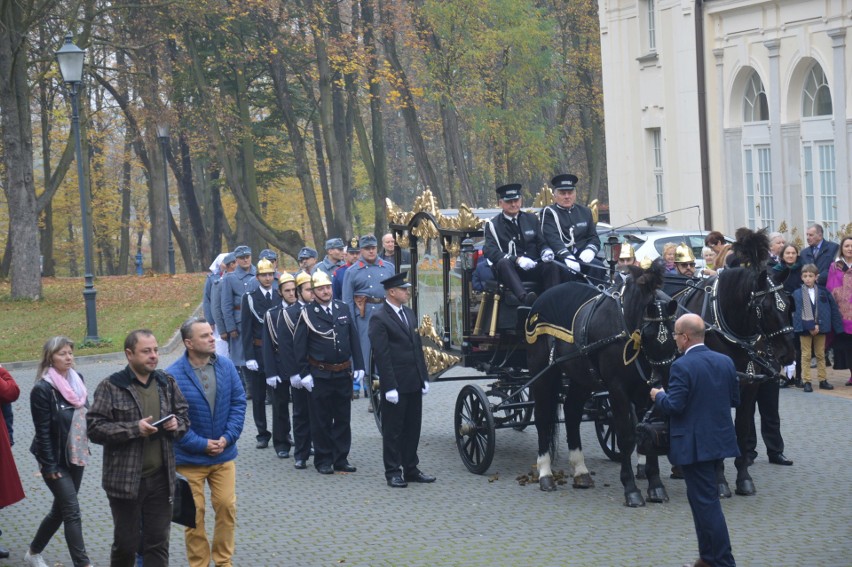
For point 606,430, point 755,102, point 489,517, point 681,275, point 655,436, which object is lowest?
point 489,517

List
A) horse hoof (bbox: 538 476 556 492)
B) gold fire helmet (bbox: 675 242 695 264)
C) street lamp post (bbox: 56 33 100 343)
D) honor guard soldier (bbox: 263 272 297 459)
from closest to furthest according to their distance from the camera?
1. horse hoof (bbox: 538 476 556 492)
2. gold fire helmet (bbox: 675 242 695 264)
3. honor guard soldier (bbox: 263 272 297 459)
4. street lamp post (bbox: 56 33 100 343)

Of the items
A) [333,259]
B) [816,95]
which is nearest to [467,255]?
[333,259]

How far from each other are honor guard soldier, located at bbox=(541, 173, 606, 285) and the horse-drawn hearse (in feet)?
0.81

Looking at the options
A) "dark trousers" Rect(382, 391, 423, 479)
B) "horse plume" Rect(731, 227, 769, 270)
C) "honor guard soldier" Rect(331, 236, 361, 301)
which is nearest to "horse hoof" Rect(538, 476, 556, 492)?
"dark trousers" Rect(382, 391, 423, 479)

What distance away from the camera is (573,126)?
52.1m

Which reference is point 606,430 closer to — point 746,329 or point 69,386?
point 746,329

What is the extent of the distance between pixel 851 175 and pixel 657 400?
1659cm

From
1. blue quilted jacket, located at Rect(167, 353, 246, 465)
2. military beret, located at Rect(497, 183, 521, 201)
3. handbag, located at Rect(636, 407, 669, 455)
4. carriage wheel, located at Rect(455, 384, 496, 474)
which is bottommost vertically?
carriage wheel, located at Rect(455, 384, 496, 474)

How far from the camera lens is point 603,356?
34.8 ft

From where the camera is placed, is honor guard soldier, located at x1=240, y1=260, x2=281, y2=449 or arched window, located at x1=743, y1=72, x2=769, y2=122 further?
arched window, located at x1=743, y1=72, x2=769, y2=122

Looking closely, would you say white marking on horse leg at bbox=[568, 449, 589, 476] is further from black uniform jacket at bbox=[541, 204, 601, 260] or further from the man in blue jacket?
the man in blue jacket

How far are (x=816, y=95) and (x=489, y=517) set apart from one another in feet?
56.1

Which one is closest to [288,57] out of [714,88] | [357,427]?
[714,88]

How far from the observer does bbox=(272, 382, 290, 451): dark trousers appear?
42.9 ft
